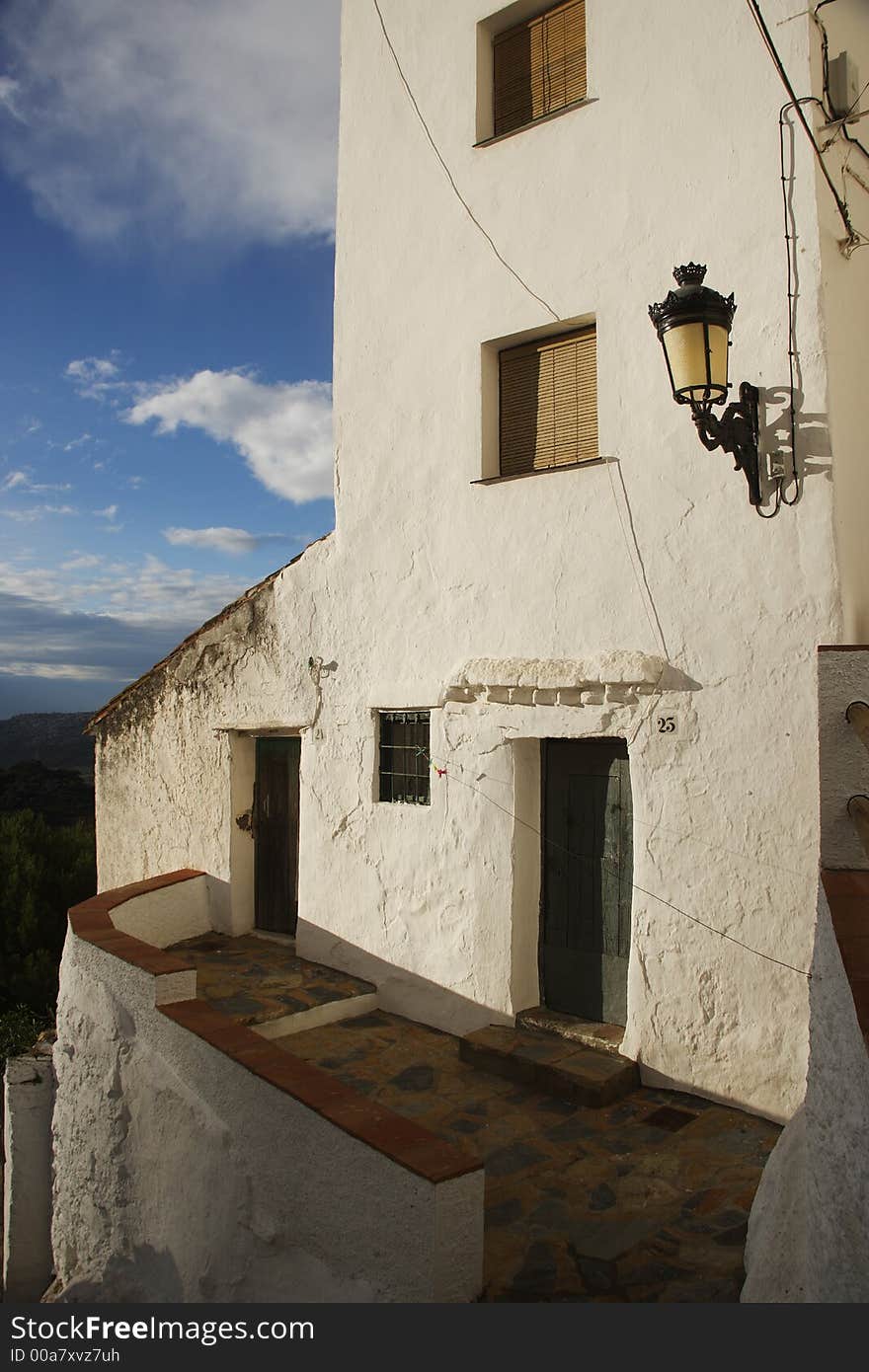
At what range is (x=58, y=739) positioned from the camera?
37688 millimetres

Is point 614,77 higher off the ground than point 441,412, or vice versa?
point 614,77

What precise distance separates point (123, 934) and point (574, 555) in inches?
156

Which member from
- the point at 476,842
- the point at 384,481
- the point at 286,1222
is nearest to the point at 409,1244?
the point at 286,1222

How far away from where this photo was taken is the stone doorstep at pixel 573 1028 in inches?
230

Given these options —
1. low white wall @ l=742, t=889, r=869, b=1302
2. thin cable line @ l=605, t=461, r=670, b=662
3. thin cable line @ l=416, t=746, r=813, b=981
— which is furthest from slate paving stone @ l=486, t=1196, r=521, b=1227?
thin cable line @ l=605, t=461, r=670, b=662

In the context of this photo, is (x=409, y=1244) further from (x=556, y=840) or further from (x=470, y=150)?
(x=470, y=150)

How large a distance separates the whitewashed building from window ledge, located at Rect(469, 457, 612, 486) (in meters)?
0.02

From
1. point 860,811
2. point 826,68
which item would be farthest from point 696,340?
point 860,811

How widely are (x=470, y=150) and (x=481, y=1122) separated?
651cm

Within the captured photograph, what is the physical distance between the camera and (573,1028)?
238 inches

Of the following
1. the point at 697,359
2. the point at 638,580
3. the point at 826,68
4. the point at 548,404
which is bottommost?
the point at 638,580

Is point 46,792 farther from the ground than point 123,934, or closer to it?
closer to it

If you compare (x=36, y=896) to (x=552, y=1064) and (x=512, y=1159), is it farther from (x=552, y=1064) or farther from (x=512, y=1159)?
(x=512, y=1159)

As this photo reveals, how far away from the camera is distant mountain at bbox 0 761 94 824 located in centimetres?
2150
